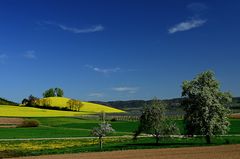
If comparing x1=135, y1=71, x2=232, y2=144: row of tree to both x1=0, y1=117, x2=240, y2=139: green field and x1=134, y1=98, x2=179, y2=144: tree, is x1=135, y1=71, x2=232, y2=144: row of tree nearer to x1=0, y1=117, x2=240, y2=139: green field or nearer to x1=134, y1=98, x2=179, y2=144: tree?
x1=134, y1=98, x2=179, y2=144: tree

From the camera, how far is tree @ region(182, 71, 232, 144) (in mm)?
58375

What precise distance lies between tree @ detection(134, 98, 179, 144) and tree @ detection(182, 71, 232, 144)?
2.44 m

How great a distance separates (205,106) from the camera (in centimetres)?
5878

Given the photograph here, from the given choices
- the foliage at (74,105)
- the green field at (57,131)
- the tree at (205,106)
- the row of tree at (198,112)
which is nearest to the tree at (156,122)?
the row of tree at (198,112)

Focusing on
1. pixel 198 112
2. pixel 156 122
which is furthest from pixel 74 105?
pixel 198 112

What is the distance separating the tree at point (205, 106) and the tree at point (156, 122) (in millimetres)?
2444

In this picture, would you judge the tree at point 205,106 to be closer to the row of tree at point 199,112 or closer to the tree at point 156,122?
the row of tree at point 199,112

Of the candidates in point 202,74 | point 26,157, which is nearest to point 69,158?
point 26,157

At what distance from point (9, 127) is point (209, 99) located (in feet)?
194

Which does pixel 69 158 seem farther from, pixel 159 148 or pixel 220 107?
pixel 220 107

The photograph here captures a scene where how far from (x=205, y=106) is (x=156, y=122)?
6.57 metres

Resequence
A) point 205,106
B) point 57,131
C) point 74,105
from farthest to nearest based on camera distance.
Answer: point 74,105
point 57,131
point 205,106

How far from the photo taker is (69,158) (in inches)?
1734

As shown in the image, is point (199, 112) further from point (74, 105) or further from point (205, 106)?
point (74, 105)
